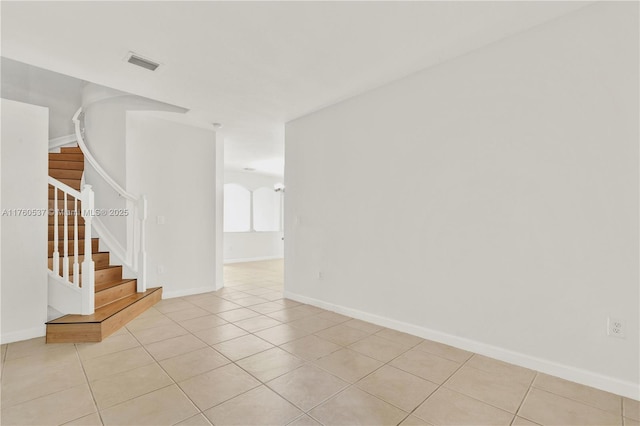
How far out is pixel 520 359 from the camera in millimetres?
2340

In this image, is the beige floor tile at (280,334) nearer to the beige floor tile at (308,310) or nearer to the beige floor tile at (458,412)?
the beige floor tile at (308,310)

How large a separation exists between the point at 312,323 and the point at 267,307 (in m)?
0.89

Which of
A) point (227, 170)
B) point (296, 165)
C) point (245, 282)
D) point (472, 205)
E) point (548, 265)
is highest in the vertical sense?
point (227, 170)

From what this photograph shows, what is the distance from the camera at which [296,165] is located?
438cm

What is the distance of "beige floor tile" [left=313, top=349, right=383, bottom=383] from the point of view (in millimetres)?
2234

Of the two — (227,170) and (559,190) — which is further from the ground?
(227,170)

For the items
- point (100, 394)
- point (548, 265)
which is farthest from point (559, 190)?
point (100, 394)

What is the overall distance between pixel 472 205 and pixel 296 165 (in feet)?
8.26

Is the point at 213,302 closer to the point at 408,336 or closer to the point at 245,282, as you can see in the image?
the point at 245,282

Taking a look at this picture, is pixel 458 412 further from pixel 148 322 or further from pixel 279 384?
pixel 148 322

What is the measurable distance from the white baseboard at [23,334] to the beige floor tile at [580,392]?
4328mm

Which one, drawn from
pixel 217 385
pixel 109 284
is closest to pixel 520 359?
pixel 217 385

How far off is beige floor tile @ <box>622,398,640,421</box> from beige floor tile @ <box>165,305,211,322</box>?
12.3 feet

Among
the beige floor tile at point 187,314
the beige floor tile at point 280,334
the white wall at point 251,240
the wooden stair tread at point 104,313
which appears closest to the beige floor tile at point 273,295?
the beige floor tile at point 187,314
